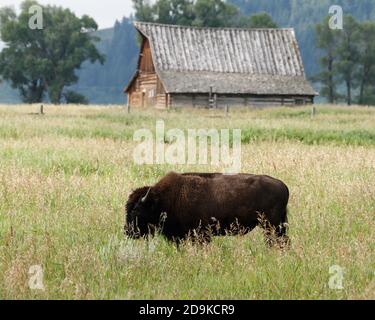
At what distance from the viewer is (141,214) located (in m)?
6.32

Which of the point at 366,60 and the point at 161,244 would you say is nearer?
the point at 161,244

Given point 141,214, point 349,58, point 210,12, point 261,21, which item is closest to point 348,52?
point 349,58

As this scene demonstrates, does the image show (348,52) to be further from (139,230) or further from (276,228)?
(139,230)

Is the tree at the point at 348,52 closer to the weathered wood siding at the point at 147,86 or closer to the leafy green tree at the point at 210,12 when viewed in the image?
the leafy green tree at the point at 210,12

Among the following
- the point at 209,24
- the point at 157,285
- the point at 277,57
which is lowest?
the point at 157,285

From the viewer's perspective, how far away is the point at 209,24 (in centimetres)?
6694

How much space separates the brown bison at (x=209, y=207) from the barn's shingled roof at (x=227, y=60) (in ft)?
111

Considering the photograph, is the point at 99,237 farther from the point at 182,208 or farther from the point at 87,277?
the point at 87,277

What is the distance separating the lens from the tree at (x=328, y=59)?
7050 centimetres

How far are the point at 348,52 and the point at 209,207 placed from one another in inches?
2743

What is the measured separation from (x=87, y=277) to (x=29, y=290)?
0.52m

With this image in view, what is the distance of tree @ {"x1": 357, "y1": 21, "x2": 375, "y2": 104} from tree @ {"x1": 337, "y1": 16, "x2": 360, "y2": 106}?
2.20 ft

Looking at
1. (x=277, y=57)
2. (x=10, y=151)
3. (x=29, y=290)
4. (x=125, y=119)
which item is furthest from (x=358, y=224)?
(x=277, y=57)

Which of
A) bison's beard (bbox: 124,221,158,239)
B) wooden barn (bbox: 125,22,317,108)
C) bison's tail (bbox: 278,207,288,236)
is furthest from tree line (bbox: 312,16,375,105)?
bison's beard (bbox: 124,221,158,239)
